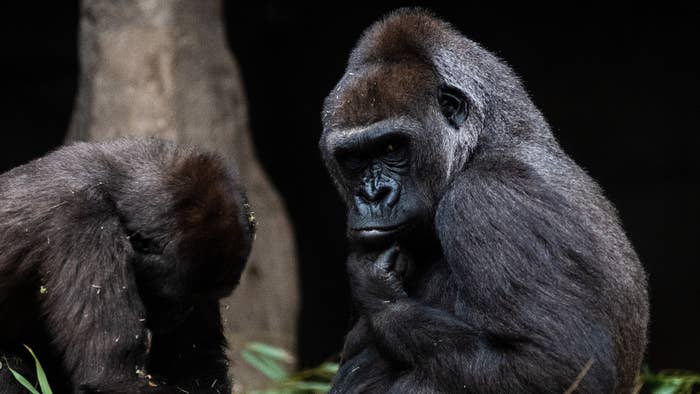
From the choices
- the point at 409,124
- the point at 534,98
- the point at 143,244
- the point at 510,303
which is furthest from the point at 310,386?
the point at 534,98

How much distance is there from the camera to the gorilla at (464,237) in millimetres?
4305

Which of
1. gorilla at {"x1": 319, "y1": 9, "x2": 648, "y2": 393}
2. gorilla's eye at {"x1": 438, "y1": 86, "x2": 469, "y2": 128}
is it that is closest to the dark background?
gorilla at {"x1": 319, "y1": 9, "x2": 648, "y2": 393}

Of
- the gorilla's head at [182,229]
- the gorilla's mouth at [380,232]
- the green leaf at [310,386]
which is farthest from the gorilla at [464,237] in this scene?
the green leaf at [310,386]

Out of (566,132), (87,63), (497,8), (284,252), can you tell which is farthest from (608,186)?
(87,63)

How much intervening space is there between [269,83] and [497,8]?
216 centimetres

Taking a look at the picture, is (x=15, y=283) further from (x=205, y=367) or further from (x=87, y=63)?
(x=87, y=63)

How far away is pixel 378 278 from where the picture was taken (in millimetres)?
4648

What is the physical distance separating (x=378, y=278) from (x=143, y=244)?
40.1 inches

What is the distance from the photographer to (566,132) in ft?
32.8

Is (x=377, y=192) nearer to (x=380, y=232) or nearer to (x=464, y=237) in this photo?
(x=380, y=232)

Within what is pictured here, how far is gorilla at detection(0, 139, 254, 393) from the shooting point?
4648 mm

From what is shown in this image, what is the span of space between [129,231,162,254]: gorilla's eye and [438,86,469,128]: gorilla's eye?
1305 mm

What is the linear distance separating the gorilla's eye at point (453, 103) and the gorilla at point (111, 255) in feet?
3.14

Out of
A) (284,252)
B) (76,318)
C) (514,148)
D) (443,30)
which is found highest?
(443,30)
